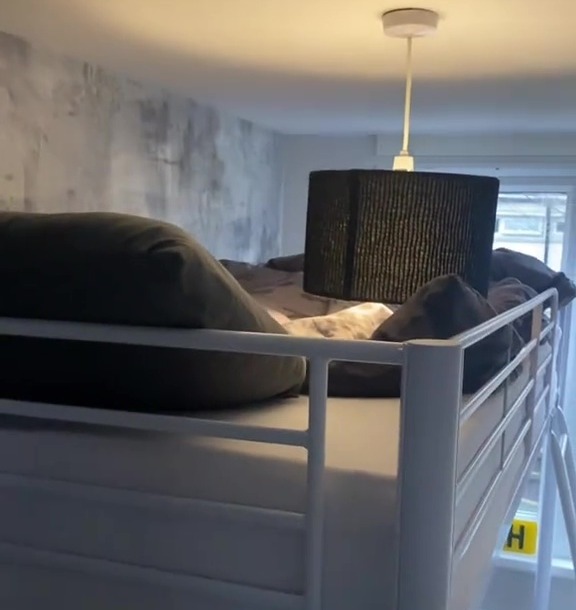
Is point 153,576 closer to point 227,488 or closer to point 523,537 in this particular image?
point 227,488

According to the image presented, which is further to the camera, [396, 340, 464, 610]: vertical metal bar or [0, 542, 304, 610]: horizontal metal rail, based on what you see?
[0, 542, 304, 610]: horizontal metal rail

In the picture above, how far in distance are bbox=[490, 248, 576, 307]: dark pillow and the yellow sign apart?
1.44 meters

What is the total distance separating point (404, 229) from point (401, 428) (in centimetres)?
80

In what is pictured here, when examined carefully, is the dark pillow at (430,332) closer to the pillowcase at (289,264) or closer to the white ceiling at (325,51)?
the white ceiling at (325,51)

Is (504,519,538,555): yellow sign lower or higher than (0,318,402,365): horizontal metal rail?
lower

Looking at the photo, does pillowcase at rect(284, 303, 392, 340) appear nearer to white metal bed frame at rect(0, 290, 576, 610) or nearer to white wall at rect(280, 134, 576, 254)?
white metal bed frame at rect(0, 290, 576, 610)

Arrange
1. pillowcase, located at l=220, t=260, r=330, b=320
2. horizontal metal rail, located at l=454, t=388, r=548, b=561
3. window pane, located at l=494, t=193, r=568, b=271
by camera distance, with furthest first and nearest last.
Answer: window pane, located at l=494, t=193, r=568, b=271
pillowcase, located at l=220, t=260, r=330, b=320
horizontal metal rail, located at l=454, t=388, r=548, b=561

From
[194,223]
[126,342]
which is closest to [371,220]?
[126,342]

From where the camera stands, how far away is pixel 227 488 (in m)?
0.92

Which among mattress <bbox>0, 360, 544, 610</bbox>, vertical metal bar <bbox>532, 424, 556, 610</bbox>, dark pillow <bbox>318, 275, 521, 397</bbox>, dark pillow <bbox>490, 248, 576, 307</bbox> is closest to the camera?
mattress <bbox>0, 360, 544, 610</bbox>

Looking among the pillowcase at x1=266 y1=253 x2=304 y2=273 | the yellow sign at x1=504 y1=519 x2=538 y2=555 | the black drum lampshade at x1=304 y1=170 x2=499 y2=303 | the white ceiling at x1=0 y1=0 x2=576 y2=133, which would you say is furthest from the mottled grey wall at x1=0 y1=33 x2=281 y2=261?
the yellow sign at x1=504 y1=519 x2=538 y2=555

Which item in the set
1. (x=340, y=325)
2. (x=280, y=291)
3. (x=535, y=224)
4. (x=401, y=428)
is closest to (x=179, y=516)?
(x=401, y=428)

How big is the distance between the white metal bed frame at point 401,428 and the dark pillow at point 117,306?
0.10 ft

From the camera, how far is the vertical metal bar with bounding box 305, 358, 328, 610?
0.83m
